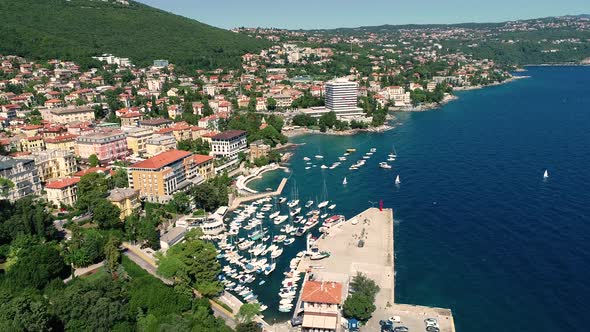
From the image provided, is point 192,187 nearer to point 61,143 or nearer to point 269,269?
point 269,269

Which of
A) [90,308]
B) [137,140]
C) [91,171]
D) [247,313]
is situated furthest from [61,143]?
[247,313]

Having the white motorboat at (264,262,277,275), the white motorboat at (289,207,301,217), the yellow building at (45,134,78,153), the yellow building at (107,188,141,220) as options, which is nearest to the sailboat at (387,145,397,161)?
the white motorboat at (289,207,301,217)

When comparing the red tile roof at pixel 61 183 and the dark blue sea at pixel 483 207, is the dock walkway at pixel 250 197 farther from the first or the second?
the red tile roof at pixel 61 183

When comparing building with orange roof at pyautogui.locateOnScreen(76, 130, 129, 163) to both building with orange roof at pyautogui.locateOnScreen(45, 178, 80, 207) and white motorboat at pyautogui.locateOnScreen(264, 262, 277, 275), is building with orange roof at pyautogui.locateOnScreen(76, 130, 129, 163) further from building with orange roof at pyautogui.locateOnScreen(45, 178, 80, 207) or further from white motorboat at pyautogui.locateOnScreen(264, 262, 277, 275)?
white motorboat at pyautogui.locateOnScreen(264, 262, 277, 275)

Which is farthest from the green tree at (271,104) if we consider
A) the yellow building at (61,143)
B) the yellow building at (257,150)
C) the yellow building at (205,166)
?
the yellow building at (61,143)

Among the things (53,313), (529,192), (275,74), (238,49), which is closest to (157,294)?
(53,313)

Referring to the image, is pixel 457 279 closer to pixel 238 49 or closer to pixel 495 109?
pixel 495 109
